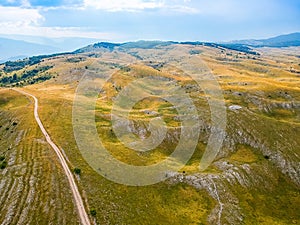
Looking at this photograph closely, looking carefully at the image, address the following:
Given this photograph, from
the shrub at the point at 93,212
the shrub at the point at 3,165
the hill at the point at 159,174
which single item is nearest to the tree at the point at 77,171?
the hill at the point at 159,174

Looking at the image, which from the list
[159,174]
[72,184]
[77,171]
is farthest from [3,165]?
[159,174]

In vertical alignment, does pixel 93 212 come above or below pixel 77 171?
below

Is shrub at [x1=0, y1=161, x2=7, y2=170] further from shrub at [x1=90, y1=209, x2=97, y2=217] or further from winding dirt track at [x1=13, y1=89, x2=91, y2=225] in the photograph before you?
shrub at [x1=90, y1=209, x2=97, y2=217]

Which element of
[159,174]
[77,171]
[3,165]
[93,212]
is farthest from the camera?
[159,174]

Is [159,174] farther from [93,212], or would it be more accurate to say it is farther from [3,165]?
[3,165]

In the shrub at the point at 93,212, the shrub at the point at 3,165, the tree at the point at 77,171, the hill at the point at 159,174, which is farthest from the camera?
the shrub at the point at 3,165

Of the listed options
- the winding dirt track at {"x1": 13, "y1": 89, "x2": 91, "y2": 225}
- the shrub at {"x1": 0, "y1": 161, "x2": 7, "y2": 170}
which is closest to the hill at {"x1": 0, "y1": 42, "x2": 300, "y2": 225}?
the shrub at {"x1": 0, "y1": 161, "x2": 7, "y2": 170}

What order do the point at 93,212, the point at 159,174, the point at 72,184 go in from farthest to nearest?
1. the point at 159,174
2. the point at 72,184
3. the point at 93,212

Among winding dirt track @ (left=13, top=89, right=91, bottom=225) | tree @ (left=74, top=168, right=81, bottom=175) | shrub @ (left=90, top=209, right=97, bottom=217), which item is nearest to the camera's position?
winding dirt track @ (left=13, top=89, right=91, bottom=225)

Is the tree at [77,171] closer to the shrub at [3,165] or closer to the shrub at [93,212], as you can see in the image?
the shrub at [93,212]

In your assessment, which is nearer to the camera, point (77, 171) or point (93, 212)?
point (93, 212)

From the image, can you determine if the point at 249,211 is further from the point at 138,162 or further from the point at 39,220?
the point at 39,220

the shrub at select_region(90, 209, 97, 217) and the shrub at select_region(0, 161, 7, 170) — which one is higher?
the shrub at select_region(0, 161, 7, 170)
